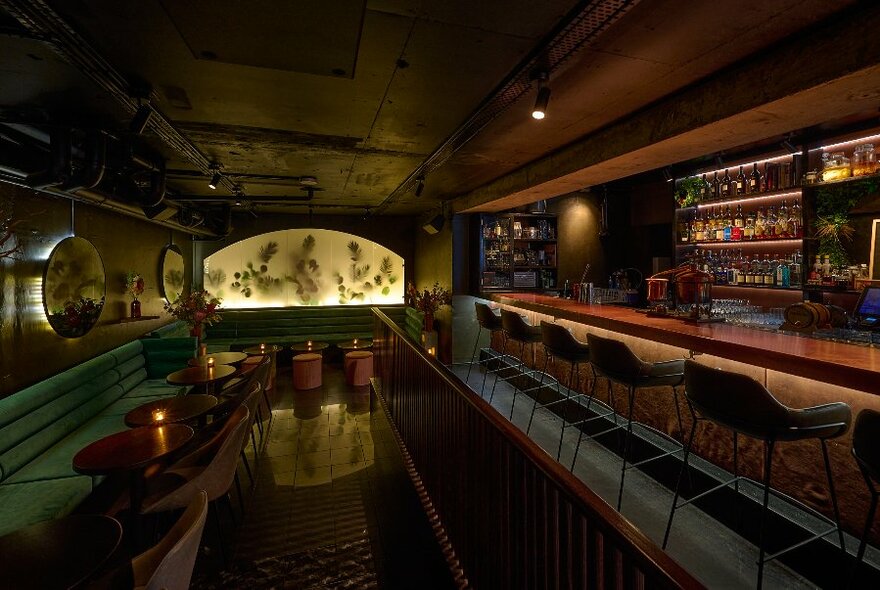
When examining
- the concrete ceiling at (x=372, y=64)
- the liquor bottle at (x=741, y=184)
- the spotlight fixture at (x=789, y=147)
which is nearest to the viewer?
the concrete ceiling at (x=372, y=64)

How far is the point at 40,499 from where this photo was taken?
270 centimetres

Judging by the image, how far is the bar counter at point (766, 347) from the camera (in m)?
2.09

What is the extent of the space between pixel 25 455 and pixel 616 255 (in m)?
8.03

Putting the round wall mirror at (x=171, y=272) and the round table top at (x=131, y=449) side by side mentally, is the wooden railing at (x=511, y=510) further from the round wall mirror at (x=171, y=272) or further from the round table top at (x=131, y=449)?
the round wall mirror at (x=171, y=272)

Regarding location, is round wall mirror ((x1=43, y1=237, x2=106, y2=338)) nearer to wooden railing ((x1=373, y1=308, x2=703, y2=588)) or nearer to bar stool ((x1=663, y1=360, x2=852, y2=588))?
wooden railing ((x1=373, y1=308, x2=703, y2=588))

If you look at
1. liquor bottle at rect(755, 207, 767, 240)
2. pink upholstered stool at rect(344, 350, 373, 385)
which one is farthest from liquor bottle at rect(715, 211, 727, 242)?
pink upholstered stool at rect(344, 350, 373, 385)

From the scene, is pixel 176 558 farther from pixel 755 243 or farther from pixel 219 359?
pixel 755 243

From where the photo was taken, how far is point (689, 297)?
365 centimetres

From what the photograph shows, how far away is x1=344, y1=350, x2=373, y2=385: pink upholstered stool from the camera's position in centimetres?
672

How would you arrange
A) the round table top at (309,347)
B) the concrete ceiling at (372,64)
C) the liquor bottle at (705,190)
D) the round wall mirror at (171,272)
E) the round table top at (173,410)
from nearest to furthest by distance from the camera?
the concrete ceiling at (372,64) < the round table top at (173,410) < the liquor bottle at (705,190) < the round wall mirror at (171,272) < the round table top at (309,347)

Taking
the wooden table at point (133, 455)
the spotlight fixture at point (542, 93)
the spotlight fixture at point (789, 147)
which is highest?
the spotlight fixture at point (789, 147)

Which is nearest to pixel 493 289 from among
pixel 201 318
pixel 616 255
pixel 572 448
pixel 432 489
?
pixel 616 255

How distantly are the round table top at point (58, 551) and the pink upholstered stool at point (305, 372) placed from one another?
182 inches

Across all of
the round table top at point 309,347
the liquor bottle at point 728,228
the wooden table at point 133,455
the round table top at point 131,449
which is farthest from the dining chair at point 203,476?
the liquor bottle at point 728,228
